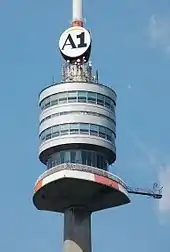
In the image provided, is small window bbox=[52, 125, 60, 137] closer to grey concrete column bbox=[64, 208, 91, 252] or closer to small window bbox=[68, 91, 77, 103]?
small window bbox=[68, 91, 77, 103]

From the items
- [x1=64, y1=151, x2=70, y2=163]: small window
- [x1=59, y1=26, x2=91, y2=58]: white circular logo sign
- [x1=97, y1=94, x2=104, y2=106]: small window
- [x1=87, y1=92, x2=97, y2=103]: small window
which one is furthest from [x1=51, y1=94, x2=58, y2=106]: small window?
[x1=64, y1=151, x2=70, y2=163]: small window

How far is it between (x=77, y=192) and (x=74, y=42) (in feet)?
77.5

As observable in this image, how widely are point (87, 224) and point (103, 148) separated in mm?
11536

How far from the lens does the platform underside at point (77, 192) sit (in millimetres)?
117125

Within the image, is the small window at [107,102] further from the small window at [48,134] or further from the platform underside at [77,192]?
the platform underside at [77,192]

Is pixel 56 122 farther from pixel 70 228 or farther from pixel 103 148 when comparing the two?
pixel 70 228

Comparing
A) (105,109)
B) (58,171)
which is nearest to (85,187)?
(58,171)

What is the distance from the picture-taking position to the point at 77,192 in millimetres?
118938

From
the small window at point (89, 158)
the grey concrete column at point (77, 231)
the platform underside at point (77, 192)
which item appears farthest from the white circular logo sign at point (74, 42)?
the grey concrete column at point (77, 231)

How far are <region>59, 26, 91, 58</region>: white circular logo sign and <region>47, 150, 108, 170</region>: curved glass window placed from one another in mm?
15168

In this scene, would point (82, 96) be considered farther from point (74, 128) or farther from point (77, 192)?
point (77, 192)

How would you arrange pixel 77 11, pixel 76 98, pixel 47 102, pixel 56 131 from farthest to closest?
1. pixel 77 11
2. pixel 47 102
3. pixel 76 98
4. pixel 56 131

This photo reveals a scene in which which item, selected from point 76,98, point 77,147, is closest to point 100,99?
point 76,98

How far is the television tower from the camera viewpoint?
388ft
